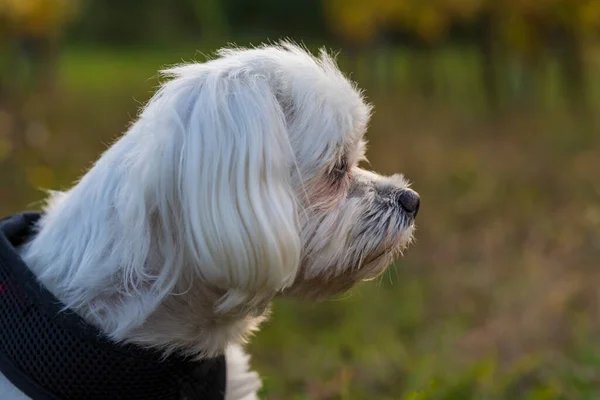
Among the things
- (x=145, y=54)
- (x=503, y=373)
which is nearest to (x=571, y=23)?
(x=503, y=373)

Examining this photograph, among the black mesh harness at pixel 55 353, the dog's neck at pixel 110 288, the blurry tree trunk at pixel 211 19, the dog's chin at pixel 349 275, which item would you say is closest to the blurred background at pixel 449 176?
the dog's chin at pixel 349 275

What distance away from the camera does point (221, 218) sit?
1891 mm

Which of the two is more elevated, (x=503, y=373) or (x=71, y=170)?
(x=503, y=373)

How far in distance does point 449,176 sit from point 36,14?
457 centimetres

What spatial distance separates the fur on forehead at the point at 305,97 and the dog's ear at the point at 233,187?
8 cm

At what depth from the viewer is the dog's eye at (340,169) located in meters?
2.24

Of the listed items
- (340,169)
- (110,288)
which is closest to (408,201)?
(340,169)

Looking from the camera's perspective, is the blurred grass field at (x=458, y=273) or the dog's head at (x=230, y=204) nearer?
the dog's head at (x=230, y=204)

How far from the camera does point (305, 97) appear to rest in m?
2.16

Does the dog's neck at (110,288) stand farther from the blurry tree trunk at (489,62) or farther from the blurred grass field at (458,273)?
the blurry tree trunk at (489,62)

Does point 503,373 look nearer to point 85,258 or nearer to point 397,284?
point 397,284

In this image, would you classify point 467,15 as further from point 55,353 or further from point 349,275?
point 55,353

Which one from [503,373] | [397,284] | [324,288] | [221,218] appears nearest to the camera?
[221,218]

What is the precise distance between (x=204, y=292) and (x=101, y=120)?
245 inches
